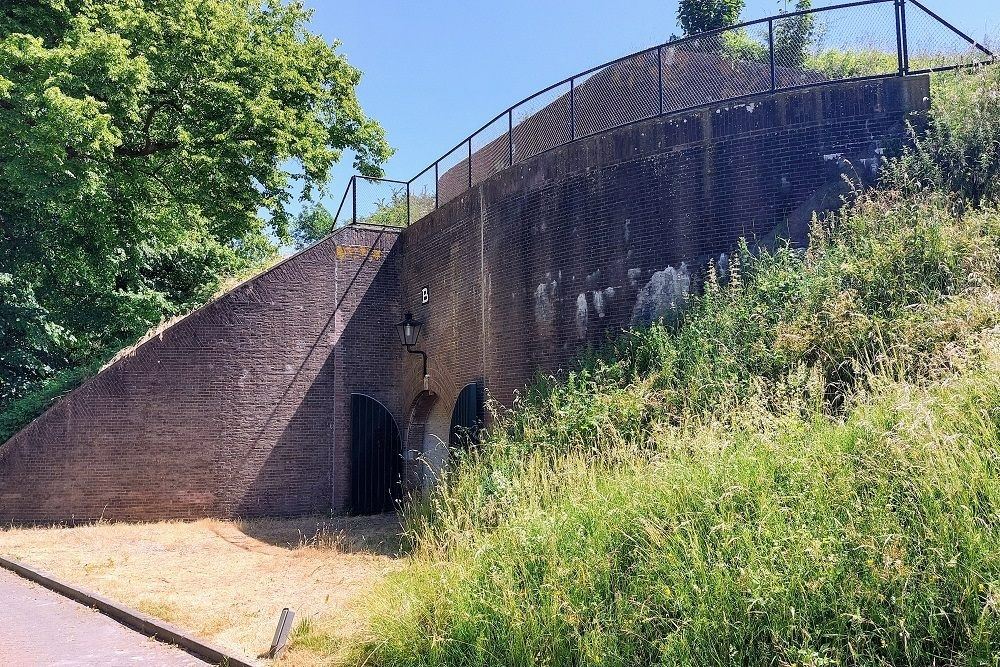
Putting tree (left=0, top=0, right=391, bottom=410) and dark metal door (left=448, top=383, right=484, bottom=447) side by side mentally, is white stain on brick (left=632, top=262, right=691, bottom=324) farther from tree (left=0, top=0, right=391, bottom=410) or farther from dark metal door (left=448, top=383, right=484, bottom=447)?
tree (left=0, top=0, right=391, bottom=410)

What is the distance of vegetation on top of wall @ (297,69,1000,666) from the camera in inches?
149

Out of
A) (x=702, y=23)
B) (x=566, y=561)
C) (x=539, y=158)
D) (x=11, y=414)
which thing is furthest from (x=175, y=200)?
(x=702, y=23)

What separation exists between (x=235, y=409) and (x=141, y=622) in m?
8.85

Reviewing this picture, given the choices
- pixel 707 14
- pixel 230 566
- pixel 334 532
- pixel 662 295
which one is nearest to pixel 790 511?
pixel 662 295

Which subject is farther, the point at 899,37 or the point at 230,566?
the point at 230,566

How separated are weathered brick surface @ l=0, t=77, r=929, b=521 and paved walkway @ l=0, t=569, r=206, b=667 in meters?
6.26

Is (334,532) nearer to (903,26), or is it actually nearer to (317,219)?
(903,26)

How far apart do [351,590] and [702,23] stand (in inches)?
1067

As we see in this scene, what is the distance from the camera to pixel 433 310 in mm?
16297

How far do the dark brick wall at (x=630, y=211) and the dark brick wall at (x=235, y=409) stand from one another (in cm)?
305

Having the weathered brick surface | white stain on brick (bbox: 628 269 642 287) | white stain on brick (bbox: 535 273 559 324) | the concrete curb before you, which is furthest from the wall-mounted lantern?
the concrete curb

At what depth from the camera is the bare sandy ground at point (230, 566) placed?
740 cm

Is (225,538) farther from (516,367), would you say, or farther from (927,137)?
(927,137)

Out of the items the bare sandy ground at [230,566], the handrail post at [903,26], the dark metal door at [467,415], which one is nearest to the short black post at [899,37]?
the handrail post at [903,26]
